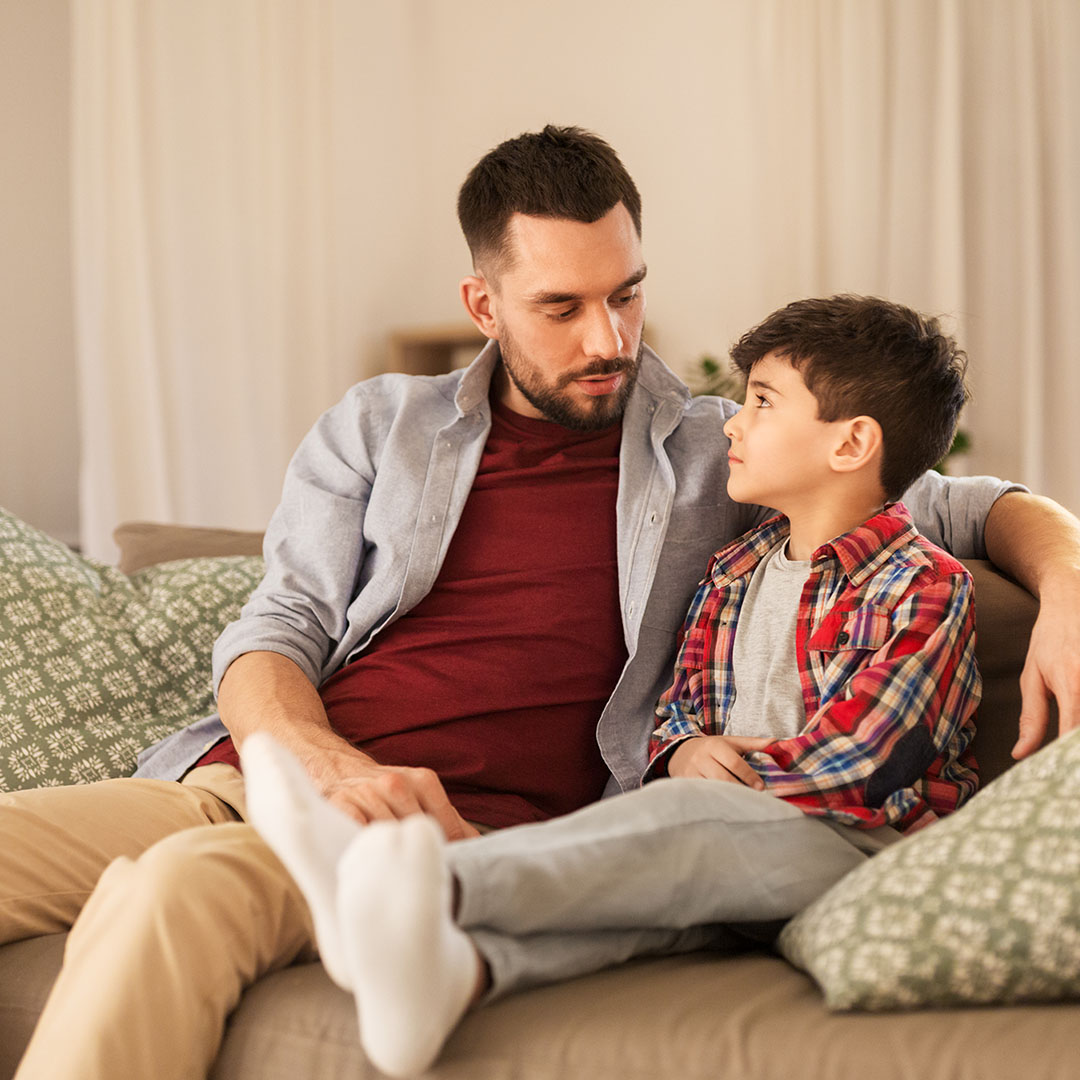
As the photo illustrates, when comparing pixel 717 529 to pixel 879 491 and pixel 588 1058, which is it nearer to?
pixel 879 491

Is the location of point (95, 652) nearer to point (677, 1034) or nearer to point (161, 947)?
point (161, 947)

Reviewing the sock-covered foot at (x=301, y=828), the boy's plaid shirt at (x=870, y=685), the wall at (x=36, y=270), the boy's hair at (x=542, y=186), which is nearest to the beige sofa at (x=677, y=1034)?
the sock-covered foot at (x=301, y=828)

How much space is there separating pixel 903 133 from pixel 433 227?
65.3 inches

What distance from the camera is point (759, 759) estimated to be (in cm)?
126

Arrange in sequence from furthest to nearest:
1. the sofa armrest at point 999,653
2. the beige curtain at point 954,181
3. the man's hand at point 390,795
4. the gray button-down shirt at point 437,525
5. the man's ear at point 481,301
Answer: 1. the beige curtain at point 954,181
2. the man's ear at point 481,301
3. the gray button-down shirt at point 437,525
4. the sofa armrest at point 999,653
5. the man's hand at point 390,795

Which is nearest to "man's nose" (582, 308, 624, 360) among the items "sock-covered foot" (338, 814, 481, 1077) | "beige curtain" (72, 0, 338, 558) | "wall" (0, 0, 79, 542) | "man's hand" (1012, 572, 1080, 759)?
"man's hand" (1012, 572, 1080, 759)

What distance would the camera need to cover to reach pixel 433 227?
4.31m

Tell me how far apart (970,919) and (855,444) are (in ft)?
2.19

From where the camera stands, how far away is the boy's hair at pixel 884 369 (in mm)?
1442

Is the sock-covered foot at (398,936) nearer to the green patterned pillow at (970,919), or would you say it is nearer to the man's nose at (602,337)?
the green patterned pillow at (970,919)

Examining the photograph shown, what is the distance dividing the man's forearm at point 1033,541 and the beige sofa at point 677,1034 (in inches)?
21.7

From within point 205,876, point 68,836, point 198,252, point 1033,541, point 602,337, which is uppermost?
point 198,252

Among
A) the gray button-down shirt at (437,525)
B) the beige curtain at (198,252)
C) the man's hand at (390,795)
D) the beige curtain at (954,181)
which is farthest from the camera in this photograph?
the beige curtain at (954,181)

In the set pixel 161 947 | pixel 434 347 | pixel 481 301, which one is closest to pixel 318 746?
pixel 161 947
